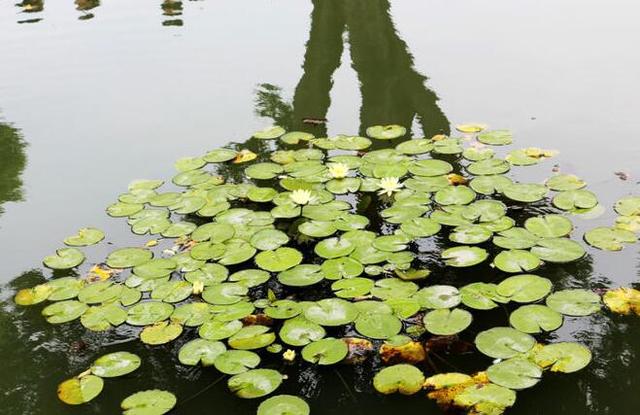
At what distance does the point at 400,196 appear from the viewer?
250cm

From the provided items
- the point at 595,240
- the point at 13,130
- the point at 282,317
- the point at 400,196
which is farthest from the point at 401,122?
the point at 13,130

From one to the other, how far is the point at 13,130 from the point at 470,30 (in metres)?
2.73

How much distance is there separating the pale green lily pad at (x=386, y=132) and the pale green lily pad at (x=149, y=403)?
5.40 ft

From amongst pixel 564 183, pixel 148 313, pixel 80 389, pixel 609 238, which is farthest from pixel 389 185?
pixel 80 389

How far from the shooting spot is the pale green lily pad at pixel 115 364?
181 centimetres

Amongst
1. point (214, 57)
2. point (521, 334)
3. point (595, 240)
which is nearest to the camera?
Result: point (521, 334)

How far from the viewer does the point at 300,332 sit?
1.86 metres

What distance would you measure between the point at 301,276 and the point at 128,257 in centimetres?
64

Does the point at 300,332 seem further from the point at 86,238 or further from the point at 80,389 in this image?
the point at 86,238

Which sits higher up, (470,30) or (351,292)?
(470,30)

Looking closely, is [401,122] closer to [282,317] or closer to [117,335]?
[282,317]

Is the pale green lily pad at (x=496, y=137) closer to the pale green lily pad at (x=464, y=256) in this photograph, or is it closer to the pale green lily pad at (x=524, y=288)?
the pale green lily pad at (x=464, y=256)

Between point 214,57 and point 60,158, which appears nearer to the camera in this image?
point 60,158

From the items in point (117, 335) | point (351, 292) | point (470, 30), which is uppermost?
point (470, 30)
